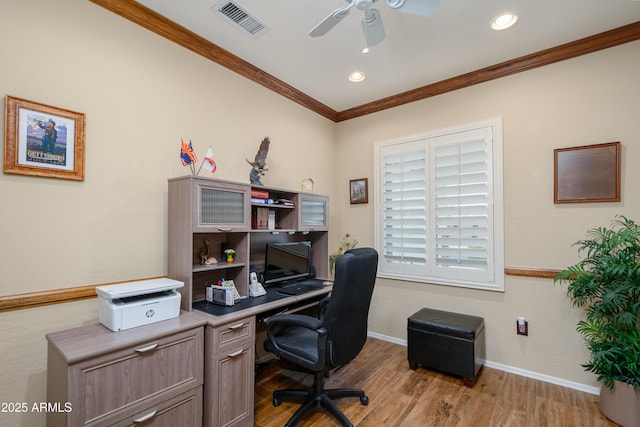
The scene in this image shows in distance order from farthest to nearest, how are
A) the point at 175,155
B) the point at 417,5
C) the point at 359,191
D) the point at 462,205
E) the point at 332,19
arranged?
the point at 359,191, the point at 462,205, the point at 175,155, the point at 332,19, the point at 417,5

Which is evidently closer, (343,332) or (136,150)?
(343,332)

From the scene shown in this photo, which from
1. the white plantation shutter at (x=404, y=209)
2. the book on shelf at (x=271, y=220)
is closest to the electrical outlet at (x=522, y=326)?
the white plantation shutter at (x=404, y=209)

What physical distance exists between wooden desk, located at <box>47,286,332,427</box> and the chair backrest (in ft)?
1.82

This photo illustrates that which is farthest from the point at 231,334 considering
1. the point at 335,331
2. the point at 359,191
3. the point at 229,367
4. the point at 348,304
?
the point at 359,191

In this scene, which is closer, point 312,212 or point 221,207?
point 221,207

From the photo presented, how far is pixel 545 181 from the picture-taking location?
258 cm

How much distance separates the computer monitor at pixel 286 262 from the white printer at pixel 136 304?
3.02 feet

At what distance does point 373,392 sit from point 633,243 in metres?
2.17

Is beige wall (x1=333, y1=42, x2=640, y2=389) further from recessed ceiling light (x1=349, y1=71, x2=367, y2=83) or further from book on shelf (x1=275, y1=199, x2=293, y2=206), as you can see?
book on shelf (x1=275, y1=199, x2=293, y2=206)

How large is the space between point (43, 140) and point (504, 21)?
3245mm

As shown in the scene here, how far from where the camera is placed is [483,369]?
9.11ft

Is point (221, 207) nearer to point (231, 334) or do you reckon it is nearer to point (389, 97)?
point (231, 334)

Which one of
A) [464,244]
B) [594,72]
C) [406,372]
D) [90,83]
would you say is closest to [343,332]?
[406,372]

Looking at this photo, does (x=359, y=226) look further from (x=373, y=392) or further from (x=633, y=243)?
(x=633, y=243)
